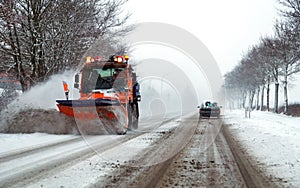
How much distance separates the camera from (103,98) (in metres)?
9.73

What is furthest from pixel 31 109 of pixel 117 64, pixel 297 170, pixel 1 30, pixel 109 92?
pixel 297 170

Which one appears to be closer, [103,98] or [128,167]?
[128,167]

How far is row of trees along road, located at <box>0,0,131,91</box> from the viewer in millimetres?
14516

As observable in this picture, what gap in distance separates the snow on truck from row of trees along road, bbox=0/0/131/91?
5244 mm

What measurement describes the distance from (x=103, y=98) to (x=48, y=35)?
8.73m

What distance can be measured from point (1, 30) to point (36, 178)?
11.7 m

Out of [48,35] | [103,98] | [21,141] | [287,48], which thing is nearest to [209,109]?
[287,48]

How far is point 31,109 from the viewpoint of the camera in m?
10.2

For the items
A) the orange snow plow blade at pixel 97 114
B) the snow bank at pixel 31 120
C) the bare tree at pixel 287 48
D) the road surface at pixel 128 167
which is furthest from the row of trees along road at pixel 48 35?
the bare tree at pixel 287 48

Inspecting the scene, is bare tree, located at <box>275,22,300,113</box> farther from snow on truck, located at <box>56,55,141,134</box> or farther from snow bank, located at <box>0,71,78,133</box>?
snow bank, located at <box>0,71,78,133</box>

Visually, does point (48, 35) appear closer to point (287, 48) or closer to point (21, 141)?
point (21, 141)

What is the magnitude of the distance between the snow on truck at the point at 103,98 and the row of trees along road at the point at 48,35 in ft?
17.2

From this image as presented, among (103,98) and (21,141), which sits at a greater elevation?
(103,98)

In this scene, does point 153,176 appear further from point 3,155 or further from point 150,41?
point 150,41
